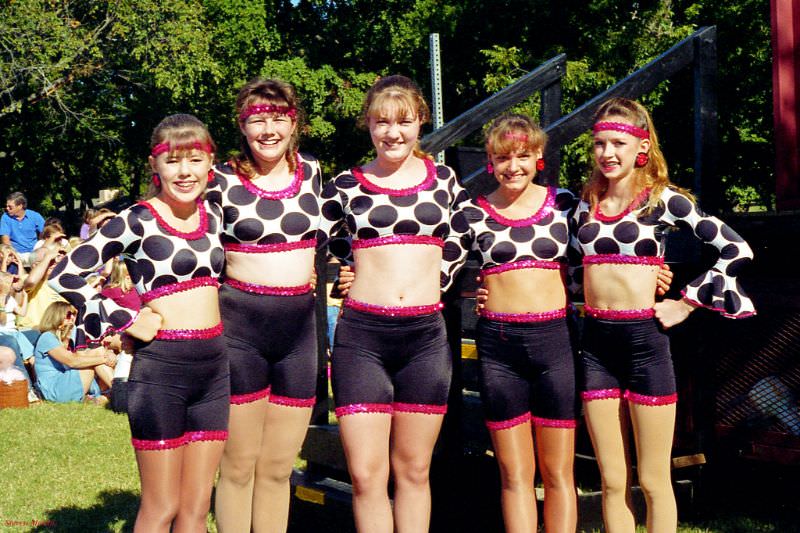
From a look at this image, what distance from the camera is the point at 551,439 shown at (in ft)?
13.1

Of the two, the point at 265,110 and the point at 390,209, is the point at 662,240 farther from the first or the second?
the point at 265,110

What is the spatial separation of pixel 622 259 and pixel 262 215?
1614 mm

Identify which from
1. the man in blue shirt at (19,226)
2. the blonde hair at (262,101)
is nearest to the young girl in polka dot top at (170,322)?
the blonde hair at (262,101)

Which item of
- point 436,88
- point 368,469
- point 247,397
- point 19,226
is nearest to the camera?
point 368,469

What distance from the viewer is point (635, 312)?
394cm

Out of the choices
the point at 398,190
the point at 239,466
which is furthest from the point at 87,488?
the point at 398,190

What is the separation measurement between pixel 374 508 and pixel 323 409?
1352 millimetres

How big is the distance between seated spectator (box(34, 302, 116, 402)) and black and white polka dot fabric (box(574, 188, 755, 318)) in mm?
7000

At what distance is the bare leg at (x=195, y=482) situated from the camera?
12.3 ft

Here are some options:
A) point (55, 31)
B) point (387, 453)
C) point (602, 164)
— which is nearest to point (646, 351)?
point (602, 164)

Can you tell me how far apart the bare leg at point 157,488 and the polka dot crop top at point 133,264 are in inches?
21.9

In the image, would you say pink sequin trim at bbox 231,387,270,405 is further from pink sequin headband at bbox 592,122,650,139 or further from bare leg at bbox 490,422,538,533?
pink sequin headband at bbox 592,122,650,139

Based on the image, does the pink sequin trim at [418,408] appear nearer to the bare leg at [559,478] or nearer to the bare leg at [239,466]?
the bare leg at [559,478]

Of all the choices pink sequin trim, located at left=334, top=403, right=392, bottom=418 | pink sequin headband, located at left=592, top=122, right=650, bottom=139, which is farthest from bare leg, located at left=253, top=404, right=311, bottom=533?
pink sequin headband, located at left=592, top=122, right=650, bottom=139
